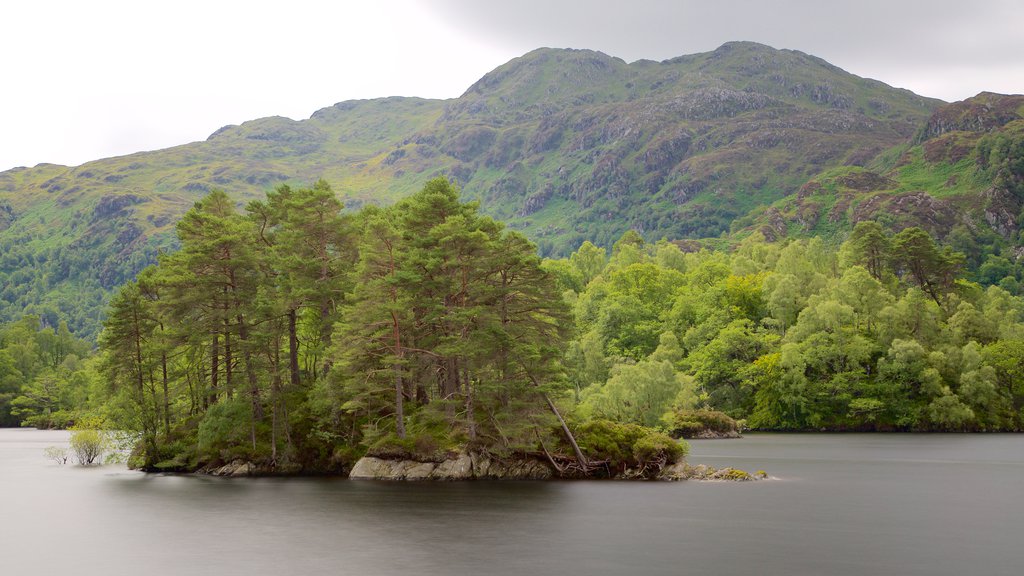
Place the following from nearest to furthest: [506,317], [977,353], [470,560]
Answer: [470,560]
[506,317]
[977,353]

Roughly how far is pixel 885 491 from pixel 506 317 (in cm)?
2849

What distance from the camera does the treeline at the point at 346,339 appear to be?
59.9 meters

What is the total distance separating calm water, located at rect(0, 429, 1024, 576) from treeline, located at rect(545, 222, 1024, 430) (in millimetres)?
39459

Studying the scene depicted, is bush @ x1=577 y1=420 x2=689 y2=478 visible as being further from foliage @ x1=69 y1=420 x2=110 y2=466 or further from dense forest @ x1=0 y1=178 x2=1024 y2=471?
foliage @ x1=69 y1=420 x2=110 y2=466

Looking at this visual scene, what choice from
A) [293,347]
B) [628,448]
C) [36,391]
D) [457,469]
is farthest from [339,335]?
[36,391]

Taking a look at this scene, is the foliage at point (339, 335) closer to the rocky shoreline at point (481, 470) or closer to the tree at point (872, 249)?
the rocky shoreline at point (481, 470)

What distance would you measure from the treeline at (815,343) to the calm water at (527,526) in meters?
39.5

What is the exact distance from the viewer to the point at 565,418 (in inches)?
2442

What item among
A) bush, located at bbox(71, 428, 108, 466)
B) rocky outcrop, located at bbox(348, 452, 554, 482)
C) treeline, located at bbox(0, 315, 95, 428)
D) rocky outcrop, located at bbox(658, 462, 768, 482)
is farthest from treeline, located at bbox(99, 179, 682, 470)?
treeline, located at bbox(0, 315, 95, 428)

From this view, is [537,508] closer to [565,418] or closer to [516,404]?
[516,404]

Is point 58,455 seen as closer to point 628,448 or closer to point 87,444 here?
point 87,444

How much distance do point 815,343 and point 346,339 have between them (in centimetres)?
7789

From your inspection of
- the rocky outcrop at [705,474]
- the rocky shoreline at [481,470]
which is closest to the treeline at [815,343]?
the rocky shoreline at [481,470]

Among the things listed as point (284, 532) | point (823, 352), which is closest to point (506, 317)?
point (284, 532)
